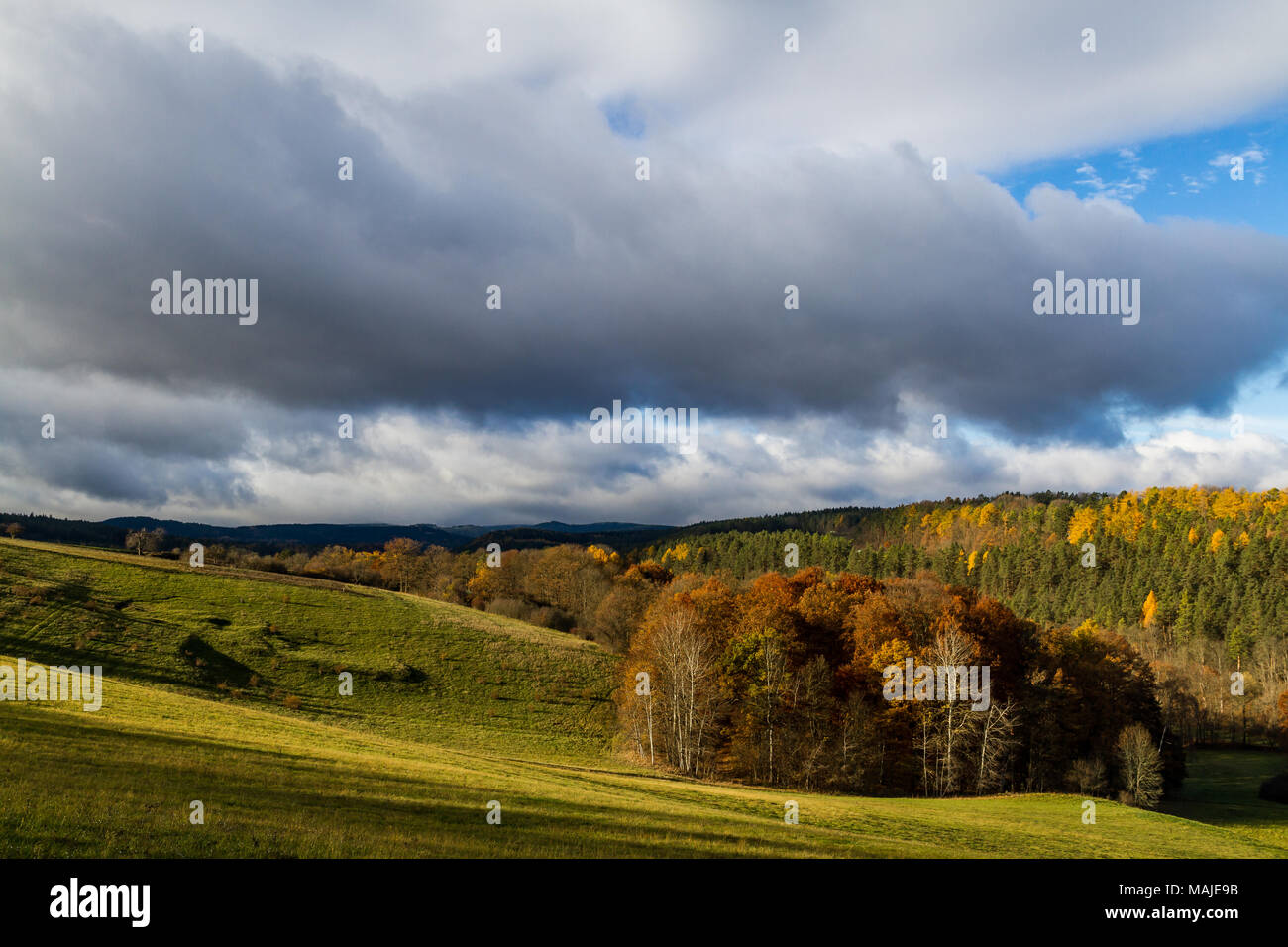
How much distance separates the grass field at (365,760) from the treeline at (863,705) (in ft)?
20.8

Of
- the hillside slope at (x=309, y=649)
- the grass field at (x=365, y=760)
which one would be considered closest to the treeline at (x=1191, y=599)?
the grass field at (x=365, y=760)

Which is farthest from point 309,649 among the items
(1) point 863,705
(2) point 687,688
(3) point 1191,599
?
(3) point 1191,599

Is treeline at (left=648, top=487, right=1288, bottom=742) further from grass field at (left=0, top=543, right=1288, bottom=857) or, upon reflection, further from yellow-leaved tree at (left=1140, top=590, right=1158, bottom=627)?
grass field at (left=0, top=543, right=1288, bottom=857)

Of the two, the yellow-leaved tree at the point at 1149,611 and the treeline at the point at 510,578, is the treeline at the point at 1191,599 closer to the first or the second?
the yellow-leaved tree at the point at 1149,611

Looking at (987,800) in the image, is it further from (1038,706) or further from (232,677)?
(232,677)

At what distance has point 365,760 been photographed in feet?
89.5

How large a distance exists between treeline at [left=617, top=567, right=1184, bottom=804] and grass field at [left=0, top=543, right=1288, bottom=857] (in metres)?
6.34

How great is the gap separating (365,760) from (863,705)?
43.1 metres

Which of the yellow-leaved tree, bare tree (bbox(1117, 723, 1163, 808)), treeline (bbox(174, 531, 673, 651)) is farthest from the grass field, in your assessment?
the yellow-leaved tree


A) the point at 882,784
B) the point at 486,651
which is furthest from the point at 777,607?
the point at 486,651

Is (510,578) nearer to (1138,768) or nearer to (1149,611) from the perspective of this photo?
(1138,768)

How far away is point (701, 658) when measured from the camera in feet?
200

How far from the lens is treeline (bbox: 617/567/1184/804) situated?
186 ft
